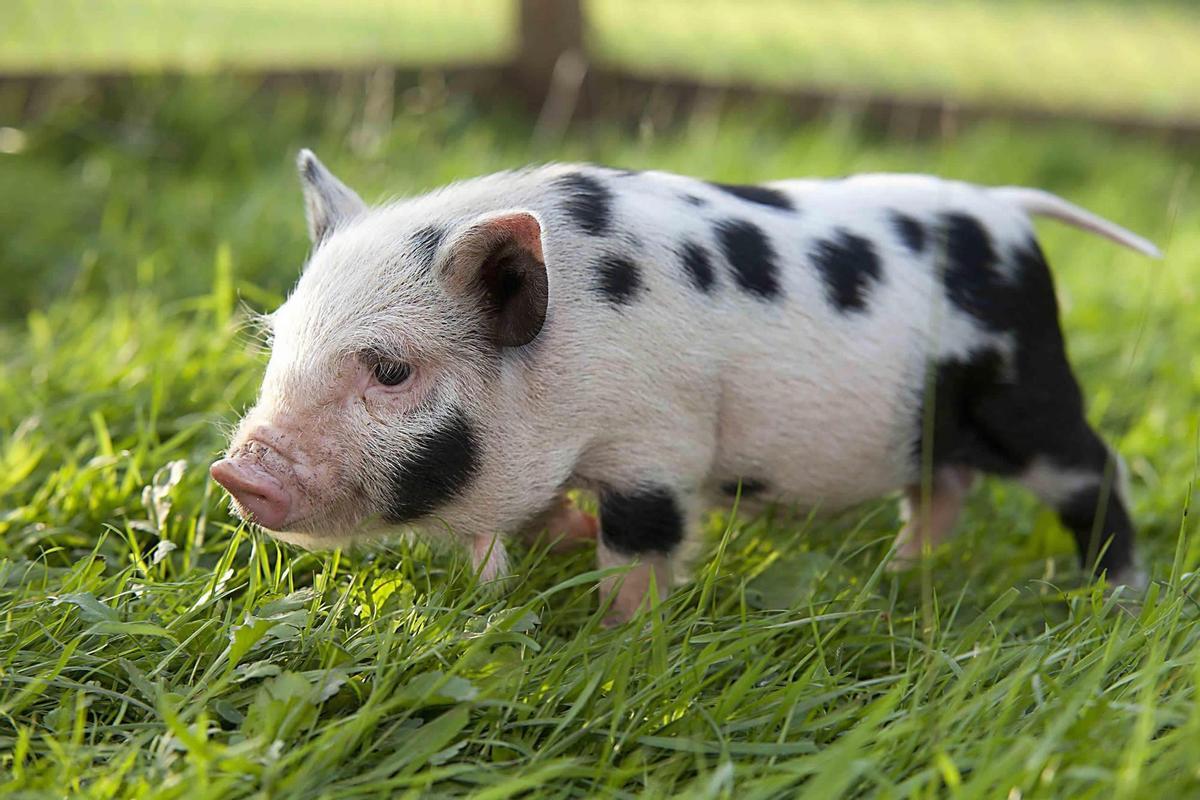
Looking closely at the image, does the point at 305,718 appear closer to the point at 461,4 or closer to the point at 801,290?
the point at 801,290

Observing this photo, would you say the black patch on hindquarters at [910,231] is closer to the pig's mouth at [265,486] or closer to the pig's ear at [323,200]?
the pig's ear at [323,200]

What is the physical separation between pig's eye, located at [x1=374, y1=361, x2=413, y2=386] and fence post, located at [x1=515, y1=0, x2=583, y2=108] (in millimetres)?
5285

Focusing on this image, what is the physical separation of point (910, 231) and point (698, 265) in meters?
0.63

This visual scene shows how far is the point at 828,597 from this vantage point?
291 cm

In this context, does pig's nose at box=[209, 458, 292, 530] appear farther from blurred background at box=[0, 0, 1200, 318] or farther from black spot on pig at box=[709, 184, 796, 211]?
blurred background at box=[0, 0, 1200, 318]

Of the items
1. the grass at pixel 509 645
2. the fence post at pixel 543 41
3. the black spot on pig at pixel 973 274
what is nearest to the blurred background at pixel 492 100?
the fence post at pixel 543 41

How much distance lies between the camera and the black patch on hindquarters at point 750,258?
9.63 ft

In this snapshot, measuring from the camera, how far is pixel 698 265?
2891 mm

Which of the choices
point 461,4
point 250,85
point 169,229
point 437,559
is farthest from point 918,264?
point 461,4

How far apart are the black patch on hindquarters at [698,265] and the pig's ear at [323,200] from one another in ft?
2.59

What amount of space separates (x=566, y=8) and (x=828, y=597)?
5.51m

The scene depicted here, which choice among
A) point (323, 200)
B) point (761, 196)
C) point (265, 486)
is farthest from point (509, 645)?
point (761, 196)

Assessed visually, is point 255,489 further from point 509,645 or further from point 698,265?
point 698,265

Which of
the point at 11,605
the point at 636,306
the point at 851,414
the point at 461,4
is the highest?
the point at 461,4
